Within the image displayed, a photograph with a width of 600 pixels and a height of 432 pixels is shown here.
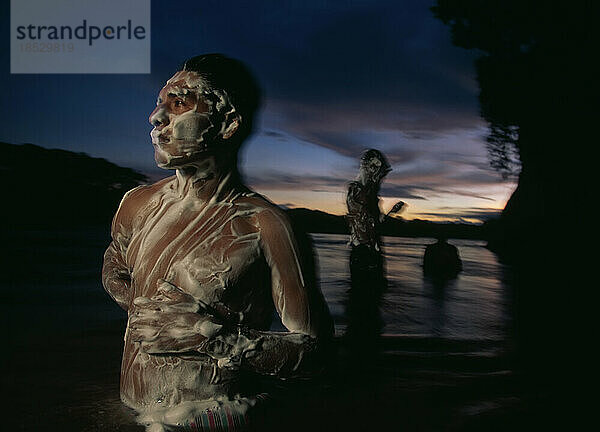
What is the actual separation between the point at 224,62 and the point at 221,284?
0.64m

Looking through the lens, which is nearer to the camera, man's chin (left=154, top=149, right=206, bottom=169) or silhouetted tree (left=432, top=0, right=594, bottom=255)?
man's chin (left=154, top=149, right=206, bottom=169)

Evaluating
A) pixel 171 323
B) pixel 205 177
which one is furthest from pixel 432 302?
pixel 171 323

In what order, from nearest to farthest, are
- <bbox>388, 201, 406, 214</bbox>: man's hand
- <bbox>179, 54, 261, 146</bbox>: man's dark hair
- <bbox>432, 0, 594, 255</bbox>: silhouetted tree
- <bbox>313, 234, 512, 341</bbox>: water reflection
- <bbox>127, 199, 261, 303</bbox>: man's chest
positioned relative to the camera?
<bbox>127, 199, 261, 303</bbox>: man's chest < <bbox>179, 54, 261, 146</bbox>: man's dark hair < <bbox>313, 234, 512, 341</bbox>: water reflection < <bbox>388, 201, 406, 214</bbox>: man's hand < <bbox>432, 0, 594, 255</bbox>: silhouetted tree

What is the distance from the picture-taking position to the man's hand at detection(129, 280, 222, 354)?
5.15ft

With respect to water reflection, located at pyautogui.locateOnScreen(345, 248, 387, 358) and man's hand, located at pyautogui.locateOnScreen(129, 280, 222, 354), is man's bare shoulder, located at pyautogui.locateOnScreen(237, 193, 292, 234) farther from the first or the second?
water reflection, located at pyautogui.locateOnScreen(345, 248, 387, 358)

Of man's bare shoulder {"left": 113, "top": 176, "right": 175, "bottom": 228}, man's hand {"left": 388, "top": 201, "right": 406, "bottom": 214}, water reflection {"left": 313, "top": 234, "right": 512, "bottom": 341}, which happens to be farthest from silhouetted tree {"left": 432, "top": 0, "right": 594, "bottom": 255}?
man's bare shoulder {"left": 113, "top": 176, "right": 175, "bottom": 228}

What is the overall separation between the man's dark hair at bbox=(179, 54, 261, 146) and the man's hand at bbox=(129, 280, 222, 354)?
0.51 metres

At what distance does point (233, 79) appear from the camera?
→ 1.80 m

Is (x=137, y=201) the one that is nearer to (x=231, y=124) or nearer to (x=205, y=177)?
(x=205, y=177)

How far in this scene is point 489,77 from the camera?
1335 cm

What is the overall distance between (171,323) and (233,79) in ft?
2.36

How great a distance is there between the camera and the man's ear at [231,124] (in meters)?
1.78

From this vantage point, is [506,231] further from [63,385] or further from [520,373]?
[63,385]

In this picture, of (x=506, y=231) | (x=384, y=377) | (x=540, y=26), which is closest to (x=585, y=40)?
(x=540, y=26)
